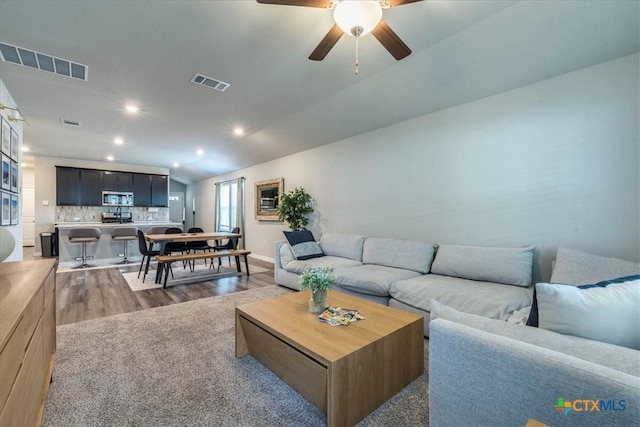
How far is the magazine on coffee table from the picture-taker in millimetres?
1976

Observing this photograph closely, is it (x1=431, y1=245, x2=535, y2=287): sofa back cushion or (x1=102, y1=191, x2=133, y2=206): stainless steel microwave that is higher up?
(x1=102, y1=191, x2=133, y2=206): stainless steel microwave

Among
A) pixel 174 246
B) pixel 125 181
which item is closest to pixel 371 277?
pixel 174 246

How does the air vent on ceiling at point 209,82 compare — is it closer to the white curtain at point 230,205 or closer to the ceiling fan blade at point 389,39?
the ceiling fan blade at point 389,39

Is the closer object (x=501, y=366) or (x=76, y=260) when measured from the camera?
(x=501, y=366)

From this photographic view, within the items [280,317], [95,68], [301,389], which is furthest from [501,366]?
[95,68]

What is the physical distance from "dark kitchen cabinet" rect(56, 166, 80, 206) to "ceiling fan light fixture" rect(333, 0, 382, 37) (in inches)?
341

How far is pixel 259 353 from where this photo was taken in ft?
7.18

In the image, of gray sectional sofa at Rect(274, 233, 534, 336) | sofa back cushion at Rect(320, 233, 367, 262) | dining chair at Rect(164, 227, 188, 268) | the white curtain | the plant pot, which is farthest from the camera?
the white curtain

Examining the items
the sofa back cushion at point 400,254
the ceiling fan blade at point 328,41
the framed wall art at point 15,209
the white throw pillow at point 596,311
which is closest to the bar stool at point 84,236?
the framed wall art at point 15,209

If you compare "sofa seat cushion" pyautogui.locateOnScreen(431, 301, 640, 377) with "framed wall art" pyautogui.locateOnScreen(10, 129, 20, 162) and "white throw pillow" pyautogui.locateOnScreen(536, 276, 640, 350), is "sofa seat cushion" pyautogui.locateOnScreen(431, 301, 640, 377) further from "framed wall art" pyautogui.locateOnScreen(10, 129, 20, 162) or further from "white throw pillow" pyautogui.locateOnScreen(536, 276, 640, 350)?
"framed wall art" pyautogui.locateOnScreen(10, 129, 20, 162)

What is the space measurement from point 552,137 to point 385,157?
2.02m

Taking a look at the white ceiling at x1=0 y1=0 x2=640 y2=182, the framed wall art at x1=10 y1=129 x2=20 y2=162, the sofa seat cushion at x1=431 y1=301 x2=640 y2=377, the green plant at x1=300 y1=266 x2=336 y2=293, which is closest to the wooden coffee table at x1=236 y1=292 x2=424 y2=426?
the green plant at x1=300 y1=266 x2=336 y2=293

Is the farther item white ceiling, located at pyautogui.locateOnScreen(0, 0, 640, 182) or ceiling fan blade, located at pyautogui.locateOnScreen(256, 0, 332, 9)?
white ceiling, located at pyautogui.locateOnScreen(0, 0, 640, 182)

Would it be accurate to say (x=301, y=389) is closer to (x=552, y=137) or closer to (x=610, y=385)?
(x=610, y=385)
